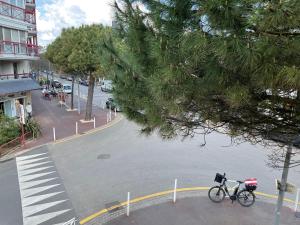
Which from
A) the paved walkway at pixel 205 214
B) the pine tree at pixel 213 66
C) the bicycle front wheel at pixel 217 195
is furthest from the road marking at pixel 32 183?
the pine tree at pixel 213 66

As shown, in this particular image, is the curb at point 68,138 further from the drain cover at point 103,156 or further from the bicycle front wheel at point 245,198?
the bicycle front wheel at point 245,198

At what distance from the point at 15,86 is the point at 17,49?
277cm

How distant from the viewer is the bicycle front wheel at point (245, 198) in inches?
345

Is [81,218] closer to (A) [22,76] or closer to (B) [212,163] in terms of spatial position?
(B) [212,163]

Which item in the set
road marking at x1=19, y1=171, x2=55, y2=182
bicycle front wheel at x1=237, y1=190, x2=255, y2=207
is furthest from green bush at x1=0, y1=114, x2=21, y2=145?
bicycle front wheel at x1=237, y1=190, x2=255, y2=207

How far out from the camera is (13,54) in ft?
62.2

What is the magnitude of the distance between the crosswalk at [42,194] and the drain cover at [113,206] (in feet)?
3.45

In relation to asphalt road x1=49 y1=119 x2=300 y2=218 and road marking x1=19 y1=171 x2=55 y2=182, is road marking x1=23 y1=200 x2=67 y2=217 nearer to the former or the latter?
asphalt road x1=49 y1=119 x2=300 y2=218

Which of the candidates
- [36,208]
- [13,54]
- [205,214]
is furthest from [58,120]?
[205,214]

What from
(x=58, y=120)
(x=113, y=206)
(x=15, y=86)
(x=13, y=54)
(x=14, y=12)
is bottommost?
(x=58, y=120)

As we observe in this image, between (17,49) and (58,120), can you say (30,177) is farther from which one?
(17,49)

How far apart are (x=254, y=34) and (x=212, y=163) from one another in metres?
10.1

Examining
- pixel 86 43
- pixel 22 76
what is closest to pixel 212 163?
pixel 86 43

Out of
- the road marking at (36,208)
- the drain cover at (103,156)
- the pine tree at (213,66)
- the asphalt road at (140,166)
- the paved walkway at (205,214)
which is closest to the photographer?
the pine tree at (213,66)
